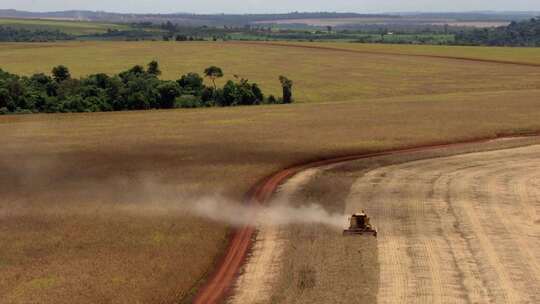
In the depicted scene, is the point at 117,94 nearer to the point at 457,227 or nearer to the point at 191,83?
the point at 191,83

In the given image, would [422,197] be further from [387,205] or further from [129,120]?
[129,120]

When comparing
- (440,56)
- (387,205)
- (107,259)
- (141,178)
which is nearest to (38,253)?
(107,259)

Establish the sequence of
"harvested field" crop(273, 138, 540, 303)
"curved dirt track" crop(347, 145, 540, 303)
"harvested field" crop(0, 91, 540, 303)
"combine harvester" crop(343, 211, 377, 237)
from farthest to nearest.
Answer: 1. "combine harvester" crop(343, 211, 377, 237)
2. "harvested field" crop(0, 91, 540, 303)
3. "curved dirt track" crop(347, 145, 540, 303)
4. "harvested field" crop(273, 138, 540, 303)

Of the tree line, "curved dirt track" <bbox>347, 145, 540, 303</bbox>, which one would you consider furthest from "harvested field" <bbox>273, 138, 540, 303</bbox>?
the tree line

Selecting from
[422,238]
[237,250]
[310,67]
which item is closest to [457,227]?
[422,238]

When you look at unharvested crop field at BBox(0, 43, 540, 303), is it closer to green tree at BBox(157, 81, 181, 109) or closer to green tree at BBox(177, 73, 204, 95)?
green tree at BBox(157, 81, 181, 109)
